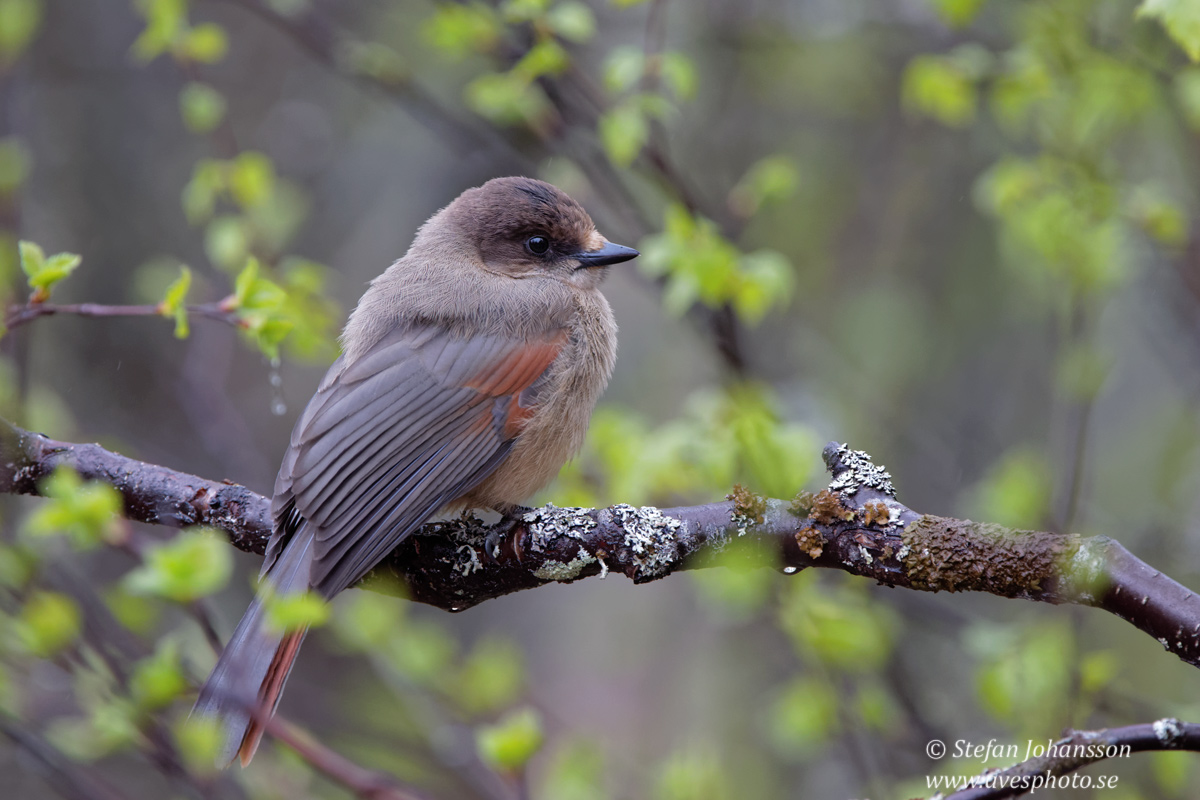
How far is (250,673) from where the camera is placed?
3309 mm

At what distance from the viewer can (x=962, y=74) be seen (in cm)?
481

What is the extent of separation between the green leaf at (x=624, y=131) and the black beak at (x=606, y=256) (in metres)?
0.42

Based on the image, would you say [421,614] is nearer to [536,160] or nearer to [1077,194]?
[536,160]

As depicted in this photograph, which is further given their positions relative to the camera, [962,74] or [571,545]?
[962,74]

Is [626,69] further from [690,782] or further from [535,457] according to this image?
[690,782]

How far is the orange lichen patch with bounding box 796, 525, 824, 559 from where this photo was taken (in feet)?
9.55

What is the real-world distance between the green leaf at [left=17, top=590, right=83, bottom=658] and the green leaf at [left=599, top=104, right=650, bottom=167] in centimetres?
261

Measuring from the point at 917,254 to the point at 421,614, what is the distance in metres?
4.56

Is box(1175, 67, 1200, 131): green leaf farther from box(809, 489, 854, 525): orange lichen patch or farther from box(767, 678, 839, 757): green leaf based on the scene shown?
box(767, 678, 839, 757): green leaf

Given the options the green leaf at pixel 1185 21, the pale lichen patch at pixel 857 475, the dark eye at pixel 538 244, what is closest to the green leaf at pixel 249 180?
the dark eye at pixel 538 244

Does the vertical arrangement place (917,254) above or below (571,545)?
above

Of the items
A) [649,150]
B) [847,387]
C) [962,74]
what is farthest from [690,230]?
[847,387]

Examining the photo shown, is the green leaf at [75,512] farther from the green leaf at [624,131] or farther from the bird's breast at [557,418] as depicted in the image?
the green leaf at [624,131]

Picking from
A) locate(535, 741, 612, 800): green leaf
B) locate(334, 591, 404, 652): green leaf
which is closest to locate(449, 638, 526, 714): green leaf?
locate(334, 591, 404, 652): green leaf
